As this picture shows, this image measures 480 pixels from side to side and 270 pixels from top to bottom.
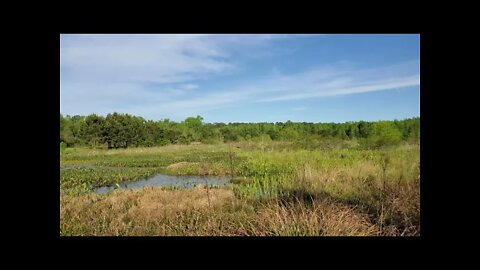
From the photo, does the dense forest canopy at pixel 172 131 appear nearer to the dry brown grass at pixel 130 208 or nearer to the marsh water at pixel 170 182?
the marsh water at pixel 170 182

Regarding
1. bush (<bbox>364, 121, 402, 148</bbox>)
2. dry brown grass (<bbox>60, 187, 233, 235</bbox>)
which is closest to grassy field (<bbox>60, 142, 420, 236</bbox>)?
dry brown grass (<bbox>60, 187, 233, 235</bbox>)

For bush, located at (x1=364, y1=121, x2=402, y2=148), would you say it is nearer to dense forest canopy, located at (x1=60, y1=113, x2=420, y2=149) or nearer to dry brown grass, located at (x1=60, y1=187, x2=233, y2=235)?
dense forest canopy, located at (x1=60, y1=113, x2=420, y2=149)

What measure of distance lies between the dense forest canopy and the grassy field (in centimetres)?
15

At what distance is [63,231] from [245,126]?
→ 222cm

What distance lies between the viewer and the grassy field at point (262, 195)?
2.80 metres

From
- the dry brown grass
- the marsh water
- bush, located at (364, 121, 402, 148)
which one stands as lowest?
the dry brown grass

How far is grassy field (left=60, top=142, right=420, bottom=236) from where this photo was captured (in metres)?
2.80

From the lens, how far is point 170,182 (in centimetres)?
448

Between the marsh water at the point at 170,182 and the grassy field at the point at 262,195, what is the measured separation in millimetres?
107

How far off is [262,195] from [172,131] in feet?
6.04

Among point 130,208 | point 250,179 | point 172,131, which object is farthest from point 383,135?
point 130,208

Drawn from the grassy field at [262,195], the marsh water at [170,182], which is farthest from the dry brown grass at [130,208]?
the marsh water at [170,182]
